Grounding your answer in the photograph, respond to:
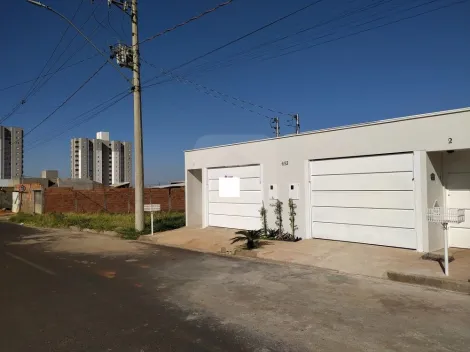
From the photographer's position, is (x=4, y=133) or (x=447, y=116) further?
(x=4, y=133)

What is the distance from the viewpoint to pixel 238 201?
1476cm

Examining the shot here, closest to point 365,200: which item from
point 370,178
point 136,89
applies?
point 370,178

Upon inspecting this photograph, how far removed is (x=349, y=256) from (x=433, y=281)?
2.61m

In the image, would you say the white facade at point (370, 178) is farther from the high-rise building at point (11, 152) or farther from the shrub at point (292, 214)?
the high-rise building at point (11, 152)

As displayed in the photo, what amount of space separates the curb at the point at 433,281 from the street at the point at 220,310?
0.91ft

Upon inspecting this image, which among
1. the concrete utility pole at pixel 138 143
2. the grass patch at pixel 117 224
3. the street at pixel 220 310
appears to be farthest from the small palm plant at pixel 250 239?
the concrete utility pole at pixel 138 143

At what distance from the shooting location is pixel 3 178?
55.0 metres

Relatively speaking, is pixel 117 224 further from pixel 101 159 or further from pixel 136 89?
pixel 101 159

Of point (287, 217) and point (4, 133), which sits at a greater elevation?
point (4, 133)

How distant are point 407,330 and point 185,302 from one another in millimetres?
3321

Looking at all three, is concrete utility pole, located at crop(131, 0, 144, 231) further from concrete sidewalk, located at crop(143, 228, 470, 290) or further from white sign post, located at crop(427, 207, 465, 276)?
white sign post, located at crop(427, 207, 465, 276)

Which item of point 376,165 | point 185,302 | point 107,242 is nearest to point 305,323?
point 185,302

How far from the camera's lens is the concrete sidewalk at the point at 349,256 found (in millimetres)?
7711

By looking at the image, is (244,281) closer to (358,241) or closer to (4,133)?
(358,241)
